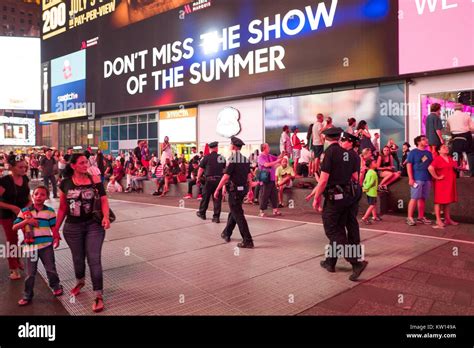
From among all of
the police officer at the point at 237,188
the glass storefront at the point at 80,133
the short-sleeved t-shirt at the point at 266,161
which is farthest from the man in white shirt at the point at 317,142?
the glass storefront at the point at 80,133

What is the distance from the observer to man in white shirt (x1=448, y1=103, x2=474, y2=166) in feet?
31.8

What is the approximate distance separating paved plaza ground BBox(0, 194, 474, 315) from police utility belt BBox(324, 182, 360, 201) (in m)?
1.12

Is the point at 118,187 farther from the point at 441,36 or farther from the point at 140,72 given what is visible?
the point at 441,36

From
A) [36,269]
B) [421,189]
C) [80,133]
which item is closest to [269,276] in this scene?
[36,269]

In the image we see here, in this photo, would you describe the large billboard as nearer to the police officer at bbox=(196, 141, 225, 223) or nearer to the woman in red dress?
the woman in red dress

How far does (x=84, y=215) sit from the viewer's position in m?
4.58

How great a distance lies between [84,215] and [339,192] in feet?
11.0

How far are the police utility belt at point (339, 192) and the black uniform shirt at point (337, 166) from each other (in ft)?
0.19

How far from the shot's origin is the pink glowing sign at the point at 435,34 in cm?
1304

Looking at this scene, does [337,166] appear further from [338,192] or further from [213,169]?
[213,169]

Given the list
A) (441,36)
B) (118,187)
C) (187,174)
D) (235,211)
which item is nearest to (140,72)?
(118,187)

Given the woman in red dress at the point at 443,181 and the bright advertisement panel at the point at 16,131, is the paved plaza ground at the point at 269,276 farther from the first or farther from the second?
the bright advertisement panel at the point at 16,131
